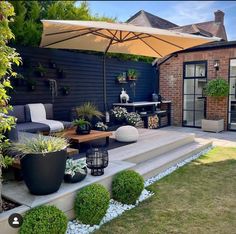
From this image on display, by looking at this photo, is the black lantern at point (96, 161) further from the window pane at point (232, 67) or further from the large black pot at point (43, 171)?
the window pane at point (232, 67)

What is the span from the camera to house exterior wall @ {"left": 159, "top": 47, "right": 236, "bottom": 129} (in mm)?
8516

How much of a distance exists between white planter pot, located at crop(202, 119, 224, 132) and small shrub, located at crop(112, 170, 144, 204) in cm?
575

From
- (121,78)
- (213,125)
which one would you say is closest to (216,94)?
(213,125)

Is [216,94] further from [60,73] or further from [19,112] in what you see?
[19,112]

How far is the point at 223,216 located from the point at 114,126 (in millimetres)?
4592

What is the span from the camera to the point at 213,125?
27.2 ft

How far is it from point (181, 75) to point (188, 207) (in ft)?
22.6

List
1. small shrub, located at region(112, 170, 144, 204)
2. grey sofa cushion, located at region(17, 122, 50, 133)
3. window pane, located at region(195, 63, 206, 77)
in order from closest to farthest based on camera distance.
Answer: small shrub, located at region(112, 170, 144, 204)
grey sofa cushion, located at region(17, 122, 50, 133)
window pane, located at region(195, 63, 206, 77)

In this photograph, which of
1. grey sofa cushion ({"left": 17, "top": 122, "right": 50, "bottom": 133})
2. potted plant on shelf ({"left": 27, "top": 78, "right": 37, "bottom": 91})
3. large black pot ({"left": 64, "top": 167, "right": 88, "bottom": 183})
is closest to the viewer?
large black pot ({"left": 64, "top": 167, "right": 88, "bottom": 183})

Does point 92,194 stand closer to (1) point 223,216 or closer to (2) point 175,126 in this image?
(1) point 223,216

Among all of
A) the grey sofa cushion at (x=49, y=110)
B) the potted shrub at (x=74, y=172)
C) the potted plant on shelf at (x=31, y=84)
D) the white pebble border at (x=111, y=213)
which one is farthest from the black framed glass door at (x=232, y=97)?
the potted shrub at (x=74, y=172)

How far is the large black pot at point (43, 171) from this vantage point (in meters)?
2.52

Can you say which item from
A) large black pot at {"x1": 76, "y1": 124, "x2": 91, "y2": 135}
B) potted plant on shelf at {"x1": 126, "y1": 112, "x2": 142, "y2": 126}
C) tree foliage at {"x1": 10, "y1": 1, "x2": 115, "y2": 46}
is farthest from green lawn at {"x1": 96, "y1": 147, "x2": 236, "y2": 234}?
tree foliage at {"x1": 10, "y1": 1, "x2": 115, "y2": 46}

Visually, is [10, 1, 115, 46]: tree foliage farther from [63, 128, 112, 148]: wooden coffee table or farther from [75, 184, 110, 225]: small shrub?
[75, 184, 110, 225]: small shrub
